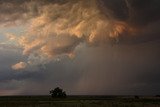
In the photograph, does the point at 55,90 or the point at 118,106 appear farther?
the point at 55,90

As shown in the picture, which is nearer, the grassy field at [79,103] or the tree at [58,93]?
the grassy field at [79,103]

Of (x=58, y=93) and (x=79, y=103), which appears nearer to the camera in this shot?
(x=79, y=103)

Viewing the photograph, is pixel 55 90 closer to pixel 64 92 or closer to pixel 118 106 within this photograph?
pixel 64 92

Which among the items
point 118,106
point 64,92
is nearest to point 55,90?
point 64,92

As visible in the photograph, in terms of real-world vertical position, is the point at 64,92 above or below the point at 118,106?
above

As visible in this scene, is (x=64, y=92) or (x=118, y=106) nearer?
(x=118, y=106)

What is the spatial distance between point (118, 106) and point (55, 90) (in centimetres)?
7240

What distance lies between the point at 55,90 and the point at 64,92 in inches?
170

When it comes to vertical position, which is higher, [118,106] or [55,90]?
[55,90]

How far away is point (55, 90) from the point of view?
473 feet

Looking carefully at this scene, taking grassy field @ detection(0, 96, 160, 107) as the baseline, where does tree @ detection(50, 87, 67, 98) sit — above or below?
above

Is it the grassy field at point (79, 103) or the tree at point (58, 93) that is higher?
the tree at point (58, 93)

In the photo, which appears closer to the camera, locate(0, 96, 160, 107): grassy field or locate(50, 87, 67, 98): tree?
locate(0, 96, 160, 107): grassy field

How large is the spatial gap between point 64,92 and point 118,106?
7254 centimetres
